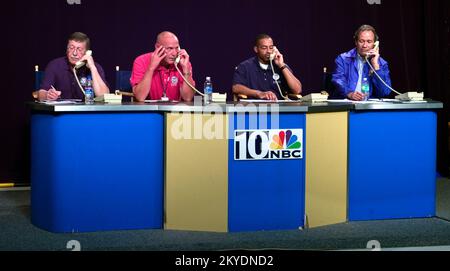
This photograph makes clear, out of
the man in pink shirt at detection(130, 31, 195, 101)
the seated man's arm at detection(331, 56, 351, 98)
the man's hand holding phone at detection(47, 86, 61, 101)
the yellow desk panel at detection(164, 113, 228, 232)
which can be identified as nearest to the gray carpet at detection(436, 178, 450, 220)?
the seated man's arm at detection(331, 56, 351, 98)

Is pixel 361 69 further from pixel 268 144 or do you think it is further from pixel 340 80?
pixel 268 144

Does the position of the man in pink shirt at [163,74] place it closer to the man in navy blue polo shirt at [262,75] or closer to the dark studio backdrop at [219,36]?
the man in navy blue polo shirt at [262,75]

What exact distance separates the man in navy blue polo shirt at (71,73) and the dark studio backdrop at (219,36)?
2.57 feet

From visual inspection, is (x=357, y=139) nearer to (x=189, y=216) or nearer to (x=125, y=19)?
(x=189, y=216)

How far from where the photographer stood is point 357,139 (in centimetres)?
392

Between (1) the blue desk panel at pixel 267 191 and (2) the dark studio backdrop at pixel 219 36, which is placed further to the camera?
(2) the dark studio backdrop at pixel 219 36

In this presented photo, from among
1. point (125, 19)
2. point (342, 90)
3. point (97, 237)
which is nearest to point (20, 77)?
point (125, 19)

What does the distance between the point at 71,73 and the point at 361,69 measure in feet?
6.53

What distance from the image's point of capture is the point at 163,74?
14.6 ft

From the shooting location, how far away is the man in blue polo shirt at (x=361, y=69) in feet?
15.1

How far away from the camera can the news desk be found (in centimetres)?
351

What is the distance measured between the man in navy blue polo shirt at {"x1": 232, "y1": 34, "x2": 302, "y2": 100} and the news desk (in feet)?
3.14

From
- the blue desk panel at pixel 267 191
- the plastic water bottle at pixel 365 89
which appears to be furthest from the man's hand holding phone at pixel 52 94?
the plastic water bottle at pixel 365 89

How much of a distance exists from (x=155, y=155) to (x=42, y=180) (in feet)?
2.06
